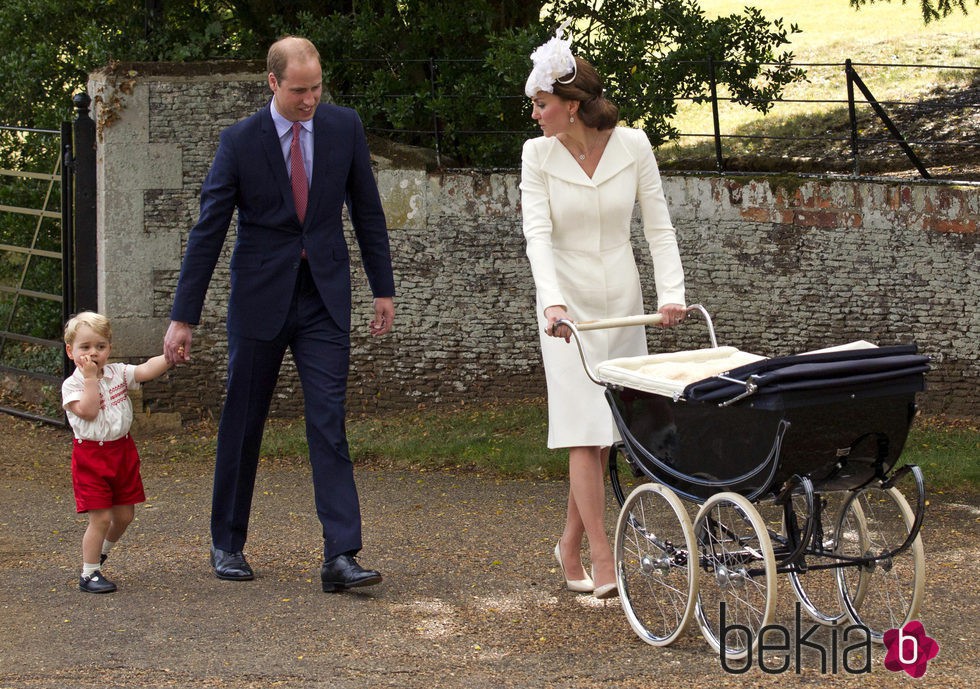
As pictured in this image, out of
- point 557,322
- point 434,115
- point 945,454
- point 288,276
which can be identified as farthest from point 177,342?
point 945,454

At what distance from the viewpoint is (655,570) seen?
491 centimetres

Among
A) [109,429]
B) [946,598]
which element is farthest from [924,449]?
[109,429]

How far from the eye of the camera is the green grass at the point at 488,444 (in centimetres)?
784

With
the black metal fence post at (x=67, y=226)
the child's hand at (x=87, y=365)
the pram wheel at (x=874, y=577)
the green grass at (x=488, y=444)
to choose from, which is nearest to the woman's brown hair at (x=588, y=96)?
the pram wheel at (x=874, y=577)

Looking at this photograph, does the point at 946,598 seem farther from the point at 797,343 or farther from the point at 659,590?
the point at 797,343

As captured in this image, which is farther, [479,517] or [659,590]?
[479,517]

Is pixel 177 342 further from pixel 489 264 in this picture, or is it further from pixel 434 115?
pixel 434 115

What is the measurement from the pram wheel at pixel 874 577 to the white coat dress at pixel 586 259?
0.98 metres

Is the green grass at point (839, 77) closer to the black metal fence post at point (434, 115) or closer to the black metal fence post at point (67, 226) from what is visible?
the black metal fence post at point (434, 115)

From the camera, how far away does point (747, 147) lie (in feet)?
36.9

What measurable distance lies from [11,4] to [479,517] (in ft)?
20.5

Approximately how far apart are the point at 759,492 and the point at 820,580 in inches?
53.2

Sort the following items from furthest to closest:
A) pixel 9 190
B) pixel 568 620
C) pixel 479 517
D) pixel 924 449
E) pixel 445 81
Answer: pixel 9 190 < pixel 445 81 < pixel 924 449 < pixel 479 517 < pixel 568 620

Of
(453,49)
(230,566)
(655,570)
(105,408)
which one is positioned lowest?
(230,566)
